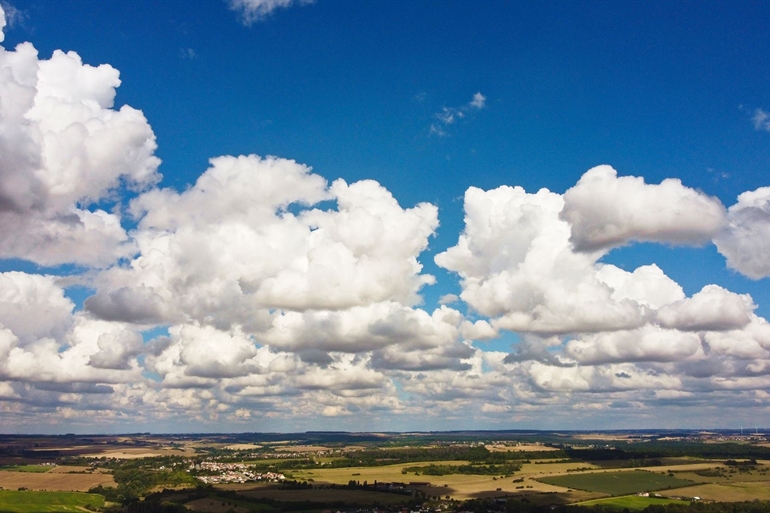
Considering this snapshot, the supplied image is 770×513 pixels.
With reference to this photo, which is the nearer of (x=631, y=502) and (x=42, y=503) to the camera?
(x=631, y=502)

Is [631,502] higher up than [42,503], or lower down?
higher up

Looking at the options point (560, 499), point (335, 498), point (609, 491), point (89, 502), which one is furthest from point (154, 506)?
point (609, 491)

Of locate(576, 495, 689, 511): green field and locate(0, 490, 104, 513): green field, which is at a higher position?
locate(576, 495, 689, 511): green field

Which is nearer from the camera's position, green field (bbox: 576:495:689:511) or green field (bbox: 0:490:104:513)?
green field (bbox: 576:495:689:511)

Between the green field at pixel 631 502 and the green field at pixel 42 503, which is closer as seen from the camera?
the green field at pixel 631 502

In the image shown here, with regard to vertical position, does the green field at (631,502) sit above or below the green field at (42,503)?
above
